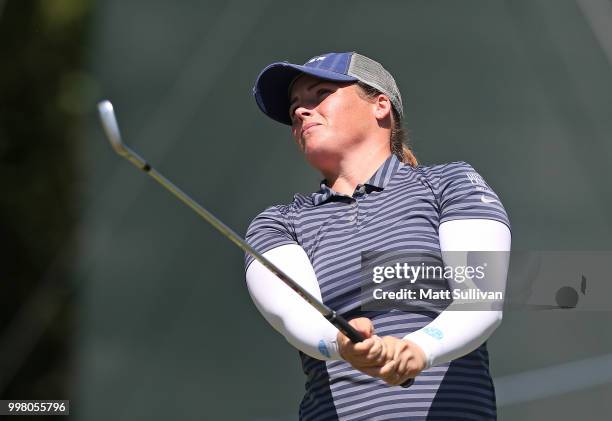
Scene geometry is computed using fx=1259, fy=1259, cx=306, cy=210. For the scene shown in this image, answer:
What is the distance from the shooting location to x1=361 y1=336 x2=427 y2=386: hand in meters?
1.37

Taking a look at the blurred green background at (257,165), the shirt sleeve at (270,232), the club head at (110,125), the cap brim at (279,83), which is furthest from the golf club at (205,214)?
the blurred green background at (257,165)

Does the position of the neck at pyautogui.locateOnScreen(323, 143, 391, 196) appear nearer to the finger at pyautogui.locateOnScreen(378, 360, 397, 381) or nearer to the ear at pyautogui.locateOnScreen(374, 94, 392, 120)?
the ear at pyautogui.locateOnScreen(374, 94, 392, 120)

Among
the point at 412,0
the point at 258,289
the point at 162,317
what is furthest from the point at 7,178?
the point at 258,289

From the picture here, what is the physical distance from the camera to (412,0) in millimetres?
2723

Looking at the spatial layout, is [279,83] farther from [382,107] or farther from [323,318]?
[323,318]

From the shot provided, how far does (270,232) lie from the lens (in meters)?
1.67

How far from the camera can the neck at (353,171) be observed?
1.69m

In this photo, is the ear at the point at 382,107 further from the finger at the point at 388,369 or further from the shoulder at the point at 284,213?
the finger at the point at 388,369

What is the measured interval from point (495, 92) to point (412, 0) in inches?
10.7

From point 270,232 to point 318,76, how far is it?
23 cm

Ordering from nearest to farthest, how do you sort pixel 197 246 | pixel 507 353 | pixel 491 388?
pixel 491 388, pixel 507 353, pixel 197 246

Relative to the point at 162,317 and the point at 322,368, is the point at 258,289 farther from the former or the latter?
the point at 162,317

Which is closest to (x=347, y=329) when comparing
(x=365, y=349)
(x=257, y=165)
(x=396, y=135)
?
(x=365, y=349)

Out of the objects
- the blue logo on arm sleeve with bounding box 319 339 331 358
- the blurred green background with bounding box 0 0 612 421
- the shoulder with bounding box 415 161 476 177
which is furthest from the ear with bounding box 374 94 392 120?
the blurred green background with bounding box 0 0 612 421
